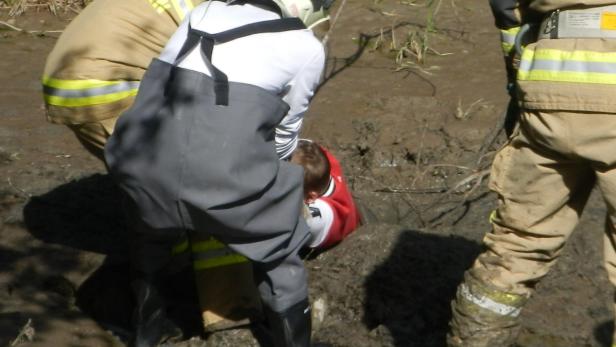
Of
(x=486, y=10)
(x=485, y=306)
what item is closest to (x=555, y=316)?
(x=485, y=306)

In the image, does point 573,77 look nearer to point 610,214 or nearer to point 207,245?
point 610,214

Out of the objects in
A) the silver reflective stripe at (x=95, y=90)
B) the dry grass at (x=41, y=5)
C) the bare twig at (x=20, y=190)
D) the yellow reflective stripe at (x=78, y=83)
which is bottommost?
the dry grass at (x=41, y=5)

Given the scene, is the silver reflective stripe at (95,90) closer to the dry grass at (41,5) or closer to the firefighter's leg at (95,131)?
the firefighter's leg at (95,131)

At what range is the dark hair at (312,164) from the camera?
167 inches

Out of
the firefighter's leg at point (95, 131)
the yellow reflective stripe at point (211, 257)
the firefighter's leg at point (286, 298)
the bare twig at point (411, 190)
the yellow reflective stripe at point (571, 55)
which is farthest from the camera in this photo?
the bare twig at point (411, 190)

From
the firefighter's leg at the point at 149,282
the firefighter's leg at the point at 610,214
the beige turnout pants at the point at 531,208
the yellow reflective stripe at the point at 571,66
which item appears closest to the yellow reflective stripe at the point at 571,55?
the yellow reflective stripe at the point at 571,66

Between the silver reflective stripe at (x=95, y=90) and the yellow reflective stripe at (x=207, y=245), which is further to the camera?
the yellow reflective stripe at (x=207, y=245)

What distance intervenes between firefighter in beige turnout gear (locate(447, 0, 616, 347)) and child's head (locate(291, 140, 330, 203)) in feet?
3.77

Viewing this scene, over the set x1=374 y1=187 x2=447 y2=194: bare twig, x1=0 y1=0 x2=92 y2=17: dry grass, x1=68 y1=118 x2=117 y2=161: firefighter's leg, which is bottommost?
x1=0 y1=0 x2=92 y2=17: dry grass

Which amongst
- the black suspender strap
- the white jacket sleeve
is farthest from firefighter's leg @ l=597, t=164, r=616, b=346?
the black suspender strap

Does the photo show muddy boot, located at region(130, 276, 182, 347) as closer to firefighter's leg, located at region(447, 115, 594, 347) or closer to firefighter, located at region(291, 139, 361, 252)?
firefighter, located at region(291, 139, 361, 252)

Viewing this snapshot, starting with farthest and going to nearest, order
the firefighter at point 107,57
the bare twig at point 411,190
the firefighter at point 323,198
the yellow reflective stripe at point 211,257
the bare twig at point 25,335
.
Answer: the bare twig at point 411,190 → the firefighter at point 323,198 → the yellow reflective stripe at point 211,257 → the firefighter at point 107,57 → the bare twig at point 25,335

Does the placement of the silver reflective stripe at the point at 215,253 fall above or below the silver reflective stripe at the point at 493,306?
below

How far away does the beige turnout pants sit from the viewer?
2.79 meters
